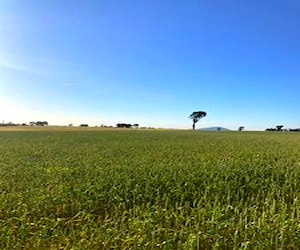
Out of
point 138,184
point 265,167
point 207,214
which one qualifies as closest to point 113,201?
point 138,184

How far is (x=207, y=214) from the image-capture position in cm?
746

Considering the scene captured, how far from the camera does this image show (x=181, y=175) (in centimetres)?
1205

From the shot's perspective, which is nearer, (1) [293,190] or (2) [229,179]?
(1) [293,190]

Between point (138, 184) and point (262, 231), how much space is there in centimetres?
485

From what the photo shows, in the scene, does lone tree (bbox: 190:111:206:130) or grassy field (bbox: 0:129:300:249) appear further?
lone tree (bbox: 190:111:206:130)

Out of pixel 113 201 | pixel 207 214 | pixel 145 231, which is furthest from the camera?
pixel 113 201

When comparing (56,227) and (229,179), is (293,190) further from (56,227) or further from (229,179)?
(56,227)

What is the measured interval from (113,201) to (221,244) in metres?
3.60

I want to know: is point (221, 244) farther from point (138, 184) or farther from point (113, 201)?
point (138, 184)

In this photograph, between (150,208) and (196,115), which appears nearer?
(150,208)

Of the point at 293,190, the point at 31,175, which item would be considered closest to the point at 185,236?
the point at 293,190

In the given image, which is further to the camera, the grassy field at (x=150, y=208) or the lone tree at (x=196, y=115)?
the lone tree at (x=196, y=115)

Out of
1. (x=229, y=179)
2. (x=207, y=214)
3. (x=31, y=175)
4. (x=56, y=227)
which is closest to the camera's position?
(x=56, y=227)

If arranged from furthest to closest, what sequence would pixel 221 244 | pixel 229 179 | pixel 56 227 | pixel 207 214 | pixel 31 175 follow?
pixel 31 175 < pixel 229 179 < pixel 207 214 < pixel 56 227 < pixel 221 244
